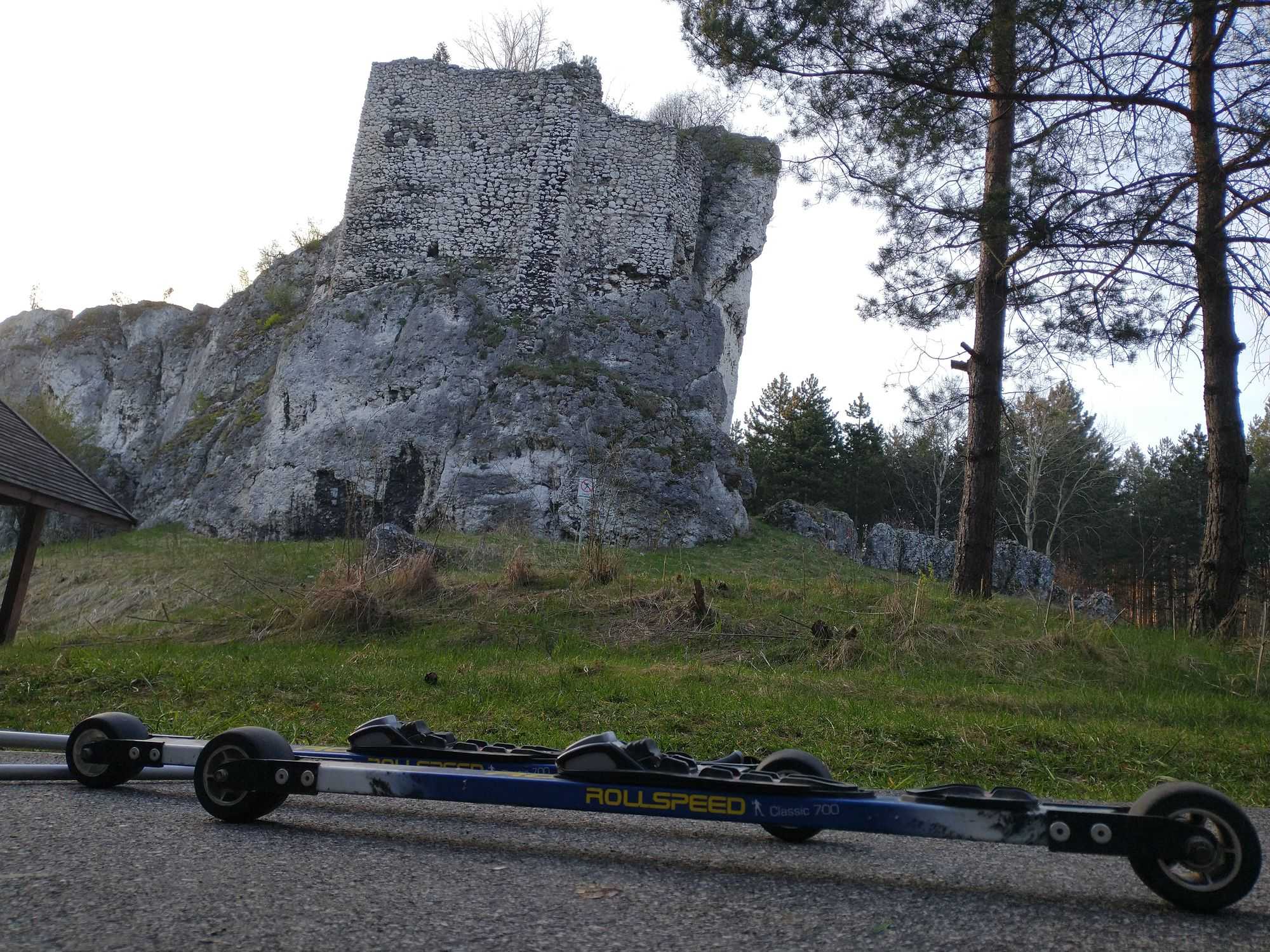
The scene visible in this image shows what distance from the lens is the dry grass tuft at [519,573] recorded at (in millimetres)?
9836

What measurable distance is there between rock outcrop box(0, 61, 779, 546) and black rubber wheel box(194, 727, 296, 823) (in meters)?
14.1

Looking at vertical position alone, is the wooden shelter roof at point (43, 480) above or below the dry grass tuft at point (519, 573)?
above

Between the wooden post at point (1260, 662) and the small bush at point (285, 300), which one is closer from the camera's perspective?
the wooden post at point (1260, 662)

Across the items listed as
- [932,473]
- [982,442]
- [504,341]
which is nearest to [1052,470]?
[932,473]

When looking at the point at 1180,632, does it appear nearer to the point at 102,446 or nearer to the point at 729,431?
the point at 729,431

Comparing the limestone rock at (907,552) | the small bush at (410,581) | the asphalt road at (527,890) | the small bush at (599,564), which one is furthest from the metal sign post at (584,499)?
the asphalt road at (527,890)

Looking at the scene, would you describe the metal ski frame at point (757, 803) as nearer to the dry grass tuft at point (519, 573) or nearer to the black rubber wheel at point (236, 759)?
the black rubber wheel at point (236, 759)

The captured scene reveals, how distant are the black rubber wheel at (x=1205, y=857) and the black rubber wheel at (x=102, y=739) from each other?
9.12ft

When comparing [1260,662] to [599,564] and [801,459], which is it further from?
[801,459]

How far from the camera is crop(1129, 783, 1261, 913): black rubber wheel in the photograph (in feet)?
5.97

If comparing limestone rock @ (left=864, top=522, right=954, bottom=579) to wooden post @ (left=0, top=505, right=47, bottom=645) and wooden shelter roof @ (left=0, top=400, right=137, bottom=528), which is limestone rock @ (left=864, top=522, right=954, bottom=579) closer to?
wooden shelter roof @ (left=0, top=400, right=137, bottom=528)

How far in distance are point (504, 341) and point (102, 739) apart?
17.7 m

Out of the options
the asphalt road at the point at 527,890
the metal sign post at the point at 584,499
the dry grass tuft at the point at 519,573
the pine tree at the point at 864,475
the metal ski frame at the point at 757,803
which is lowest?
the asphalt road at the point at 527,890

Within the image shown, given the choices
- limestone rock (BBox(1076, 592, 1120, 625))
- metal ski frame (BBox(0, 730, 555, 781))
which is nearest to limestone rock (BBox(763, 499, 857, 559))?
limestone rock (BBox(1076, 592, 1120, 625))
